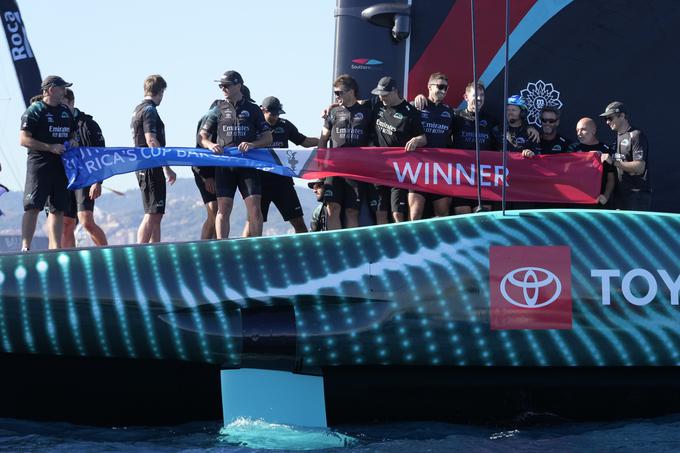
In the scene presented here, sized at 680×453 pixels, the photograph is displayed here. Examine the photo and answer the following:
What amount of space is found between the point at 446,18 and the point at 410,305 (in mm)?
2766

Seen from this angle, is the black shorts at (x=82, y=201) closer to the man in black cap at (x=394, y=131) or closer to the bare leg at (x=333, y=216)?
the bare leg at (x=333, y=216)

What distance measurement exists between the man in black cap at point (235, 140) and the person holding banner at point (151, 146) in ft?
1.32

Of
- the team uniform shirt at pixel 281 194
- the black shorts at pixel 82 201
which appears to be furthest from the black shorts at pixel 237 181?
the black shorts at pixel 82 201

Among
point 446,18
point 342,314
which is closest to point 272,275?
point 342,314

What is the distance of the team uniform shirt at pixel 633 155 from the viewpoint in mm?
7020

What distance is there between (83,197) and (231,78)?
4.89 ft

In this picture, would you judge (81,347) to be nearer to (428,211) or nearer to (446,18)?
(428,211)

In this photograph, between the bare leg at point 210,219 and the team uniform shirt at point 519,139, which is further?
the bare leg at point 210,219

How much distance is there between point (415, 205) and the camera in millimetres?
7199

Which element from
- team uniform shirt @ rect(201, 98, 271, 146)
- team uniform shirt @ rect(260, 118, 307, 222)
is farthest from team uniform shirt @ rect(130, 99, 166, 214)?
team uniform shirt @ rect(260, 118, 307, 222)

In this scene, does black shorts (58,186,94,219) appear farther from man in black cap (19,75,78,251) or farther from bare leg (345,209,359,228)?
bare leg (345,209,359,228)

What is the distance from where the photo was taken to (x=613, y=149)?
7609 mm

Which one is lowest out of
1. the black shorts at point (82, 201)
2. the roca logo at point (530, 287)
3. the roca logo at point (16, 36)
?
the roca logo at point (530, 287)

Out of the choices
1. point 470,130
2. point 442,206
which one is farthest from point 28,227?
point 470,130
